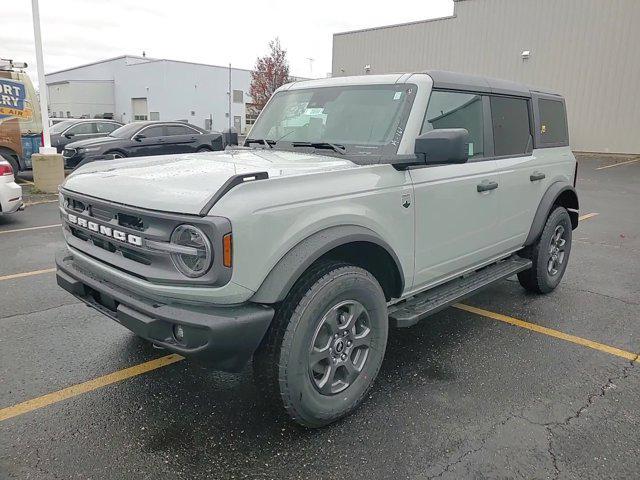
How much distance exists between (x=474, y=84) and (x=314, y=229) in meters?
2.20

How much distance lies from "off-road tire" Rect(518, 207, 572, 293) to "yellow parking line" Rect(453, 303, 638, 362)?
65cm

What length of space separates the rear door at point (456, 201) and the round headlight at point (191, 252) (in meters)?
1.51

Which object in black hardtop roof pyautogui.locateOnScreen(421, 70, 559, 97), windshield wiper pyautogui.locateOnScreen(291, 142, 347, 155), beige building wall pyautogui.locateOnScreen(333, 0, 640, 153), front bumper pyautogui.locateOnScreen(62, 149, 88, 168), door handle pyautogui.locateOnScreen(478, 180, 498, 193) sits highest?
beige building wall pyautogui.locateOnScreen(333, 0, 640, 153)

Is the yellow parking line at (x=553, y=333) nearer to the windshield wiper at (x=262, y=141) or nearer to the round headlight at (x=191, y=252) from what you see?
the windshield wiper at (x=262, y=141)

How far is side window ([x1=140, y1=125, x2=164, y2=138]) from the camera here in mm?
13641

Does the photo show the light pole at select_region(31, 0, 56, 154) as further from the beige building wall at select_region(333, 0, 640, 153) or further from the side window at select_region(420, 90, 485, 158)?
the beige building wall at select_region(333, 0, 640, 153)

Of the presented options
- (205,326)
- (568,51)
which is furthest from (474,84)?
(568,51)

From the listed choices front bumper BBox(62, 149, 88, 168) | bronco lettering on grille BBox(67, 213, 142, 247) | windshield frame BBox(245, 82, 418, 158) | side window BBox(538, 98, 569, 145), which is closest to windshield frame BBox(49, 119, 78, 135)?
front bumper BBox(62, 149, 88, 168)

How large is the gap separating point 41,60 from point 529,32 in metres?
20.4

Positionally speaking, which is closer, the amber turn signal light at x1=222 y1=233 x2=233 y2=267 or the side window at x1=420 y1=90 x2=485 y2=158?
the amber turn signal light at x1=222 y1=233 x2=233 y2=267

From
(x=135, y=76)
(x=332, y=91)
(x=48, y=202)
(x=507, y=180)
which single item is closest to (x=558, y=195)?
(x=507, y=180)

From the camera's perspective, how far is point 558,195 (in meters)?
4.92

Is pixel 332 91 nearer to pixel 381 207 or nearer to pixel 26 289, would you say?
pixel 381 207

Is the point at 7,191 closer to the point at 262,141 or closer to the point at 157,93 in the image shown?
the point at 262,141
